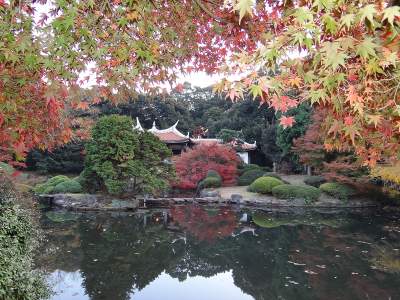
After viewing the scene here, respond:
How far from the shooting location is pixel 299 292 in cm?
612

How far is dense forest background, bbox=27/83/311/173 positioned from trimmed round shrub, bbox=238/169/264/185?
304 cm

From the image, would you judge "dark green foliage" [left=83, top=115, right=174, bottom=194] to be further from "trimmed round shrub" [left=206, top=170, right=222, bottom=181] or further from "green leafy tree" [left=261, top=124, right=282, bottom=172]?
"green leafy tree" [left=261, top=124, right=282, bottom=172]

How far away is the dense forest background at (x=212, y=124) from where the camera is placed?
2344 centimetres

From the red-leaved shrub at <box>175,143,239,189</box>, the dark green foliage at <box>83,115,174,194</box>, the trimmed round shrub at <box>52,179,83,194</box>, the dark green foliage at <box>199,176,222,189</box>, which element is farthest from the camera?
the red-leaved shrub at <box>175,143,239,189</box>

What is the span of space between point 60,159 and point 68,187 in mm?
10277

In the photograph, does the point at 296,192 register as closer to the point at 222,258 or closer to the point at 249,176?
the point at 249,176

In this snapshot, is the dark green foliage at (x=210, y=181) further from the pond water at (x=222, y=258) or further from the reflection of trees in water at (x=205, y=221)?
the pond water at (x=222, y=258)

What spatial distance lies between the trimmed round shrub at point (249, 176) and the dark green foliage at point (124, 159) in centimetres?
613

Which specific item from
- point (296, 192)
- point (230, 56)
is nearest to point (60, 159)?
point (296, 192)

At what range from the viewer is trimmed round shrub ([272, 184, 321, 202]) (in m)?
16.0

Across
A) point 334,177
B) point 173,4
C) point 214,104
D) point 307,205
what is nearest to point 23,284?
point 173,4

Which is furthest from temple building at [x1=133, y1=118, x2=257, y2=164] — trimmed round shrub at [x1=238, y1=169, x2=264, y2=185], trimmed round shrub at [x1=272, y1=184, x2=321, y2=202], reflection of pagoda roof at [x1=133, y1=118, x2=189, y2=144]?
trimmed round shrub at [x1=272, y1=184, x2=321, y2=202]

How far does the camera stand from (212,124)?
110 ft

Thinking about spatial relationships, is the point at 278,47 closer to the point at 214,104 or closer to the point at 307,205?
the point at 307,205
